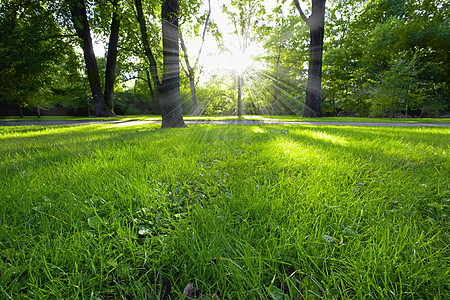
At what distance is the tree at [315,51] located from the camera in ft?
43.7

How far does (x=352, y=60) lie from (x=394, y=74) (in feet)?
53.9

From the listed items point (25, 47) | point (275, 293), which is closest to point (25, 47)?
point (25, 47)

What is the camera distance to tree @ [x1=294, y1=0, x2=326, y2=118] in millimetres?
13328

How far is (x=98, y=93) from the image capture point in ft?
51.7

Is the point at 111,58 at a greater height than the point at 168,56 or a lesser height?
greater

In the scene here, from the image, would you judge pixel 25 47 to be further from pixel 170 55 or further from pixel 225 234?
pixel 225 234

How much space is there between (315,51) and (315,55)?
0.92 feet

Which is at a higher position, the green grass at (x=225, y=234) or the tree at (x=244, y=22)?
the tree at (x=244, y=22)

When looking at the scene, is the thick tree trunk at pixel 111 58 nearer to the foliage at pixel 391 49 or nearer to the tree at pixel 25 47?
the tree at pixel 25 47

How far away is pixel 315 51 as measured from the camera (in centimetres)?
1389

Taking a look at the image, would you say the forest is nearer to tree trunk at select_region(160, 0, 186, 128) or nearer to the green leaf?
tree trunk at select_region(160, 0, 186, 128)

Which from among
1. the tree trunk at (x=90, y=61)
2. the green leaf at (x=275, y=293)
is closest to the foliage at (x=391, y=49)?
the green leaf at (x=275, y=293)

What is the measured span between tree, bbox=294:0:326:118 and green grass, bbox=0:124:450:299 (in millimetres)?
13835

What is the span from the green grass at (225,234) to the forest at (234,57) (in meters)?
6.24
